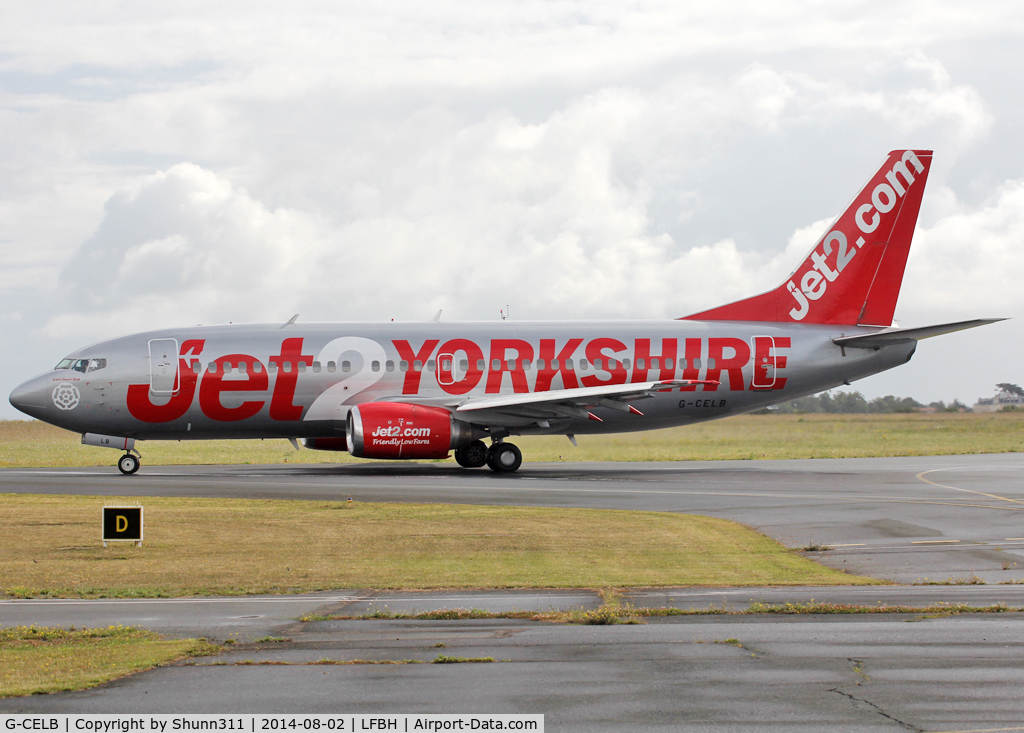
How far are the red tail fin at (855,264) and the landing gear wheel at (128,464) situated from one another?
1967 centimetres

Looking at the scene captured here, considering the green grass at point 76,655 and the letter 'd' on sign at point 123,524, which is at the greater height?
the letter 'd' on sign at point 123,524

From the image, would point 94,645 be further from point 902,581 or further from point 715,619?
point 902,581

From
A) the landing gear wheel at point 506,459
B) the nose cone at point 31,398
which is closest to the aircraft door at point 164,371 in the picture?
the nose cone at point 31,398

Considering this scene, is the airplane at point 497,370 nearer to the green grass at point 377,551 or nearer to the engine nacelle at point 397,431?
the engine nacelle at point 397,431

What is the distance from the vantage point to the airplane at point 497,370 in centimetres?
3241

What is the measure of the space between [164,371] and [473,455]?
411 inches

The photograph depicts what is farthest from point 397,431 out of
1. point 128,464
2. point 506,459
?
point 128,464

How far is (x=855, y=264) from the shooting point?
1425 inches

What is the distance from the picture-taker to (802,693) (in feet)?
26.1

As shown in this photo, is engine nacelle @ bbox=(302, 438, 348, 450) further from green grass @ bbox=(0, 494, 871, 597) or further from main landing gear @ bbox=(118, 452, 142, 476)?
green grass @ bbox=(0, 494, 871, 597)

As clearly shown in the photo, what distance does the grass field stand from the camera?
40031 mm

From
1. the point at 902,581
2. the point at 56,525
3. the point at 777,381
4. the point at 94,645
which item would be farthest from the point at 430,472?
the point at 94,645

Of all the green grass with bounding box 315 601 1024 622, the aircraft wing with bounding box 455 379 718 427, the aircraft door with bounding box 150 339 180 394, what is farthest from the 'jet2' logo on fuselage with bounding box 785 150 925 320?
the green grass with bounding box 315 601 1024 622

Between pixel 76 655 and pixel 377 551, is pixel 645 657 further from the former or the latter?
pixel 377 551
